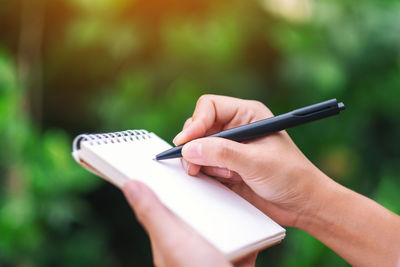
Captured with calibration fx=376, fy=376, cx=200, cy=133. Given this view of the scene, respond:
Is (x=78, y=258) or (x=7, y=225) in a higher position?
(x=7, y=225)

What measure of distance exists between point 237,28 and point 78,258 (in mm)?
826

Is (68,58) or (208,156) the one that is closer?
(208,156)

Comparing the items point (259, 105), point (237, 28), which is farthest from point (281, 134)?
point (237, 28)

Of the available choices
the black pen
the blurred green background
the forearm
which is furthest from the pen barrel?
the blurred green background

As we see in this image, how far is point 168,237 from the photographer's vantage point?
40 centimetres

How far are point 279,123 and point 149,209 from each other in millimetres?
245

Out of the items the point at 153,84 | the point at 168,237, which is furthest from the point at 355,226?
the point at 153,84

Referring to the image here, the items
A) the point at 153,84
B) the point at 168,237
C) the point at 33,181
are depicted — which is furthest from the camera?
the point at 153,84

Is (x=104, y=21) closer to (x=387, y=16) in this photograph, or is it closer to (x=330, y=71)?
(x=330, y=71)

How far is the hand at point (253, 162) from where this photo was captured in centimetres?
54

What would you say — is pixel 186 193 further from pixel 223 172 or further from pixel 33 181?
pixel 33 181

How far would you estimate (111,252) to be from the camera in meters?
1.18

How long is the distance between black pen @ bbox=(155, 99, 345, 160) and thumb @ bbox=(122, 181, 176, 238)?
0.40ft

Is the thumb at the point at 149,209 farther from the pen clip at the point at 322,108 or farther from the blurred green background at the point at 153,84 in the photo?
the blurred green background at the point at 153,84
